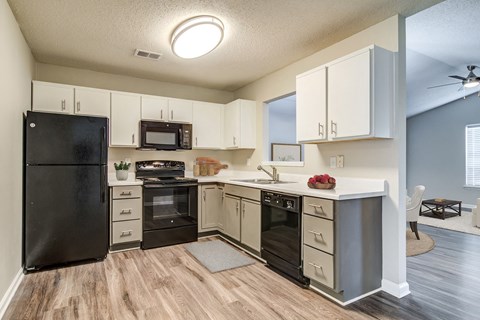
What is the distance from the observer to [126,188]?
3.36 m

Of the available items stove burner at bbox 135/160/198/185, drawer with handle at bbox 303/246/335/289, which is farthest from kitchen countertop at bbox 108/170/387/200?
drawer with handle at bbox 303/246/335/289

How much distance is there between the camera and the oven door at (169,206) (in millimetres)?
3461

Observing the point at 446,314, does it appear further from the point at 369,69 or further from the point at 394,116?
the point at 369,69

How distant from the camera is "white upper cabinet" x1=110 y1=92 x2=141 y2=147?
3.59 m

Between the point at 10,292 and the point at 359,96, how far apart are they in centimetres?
336

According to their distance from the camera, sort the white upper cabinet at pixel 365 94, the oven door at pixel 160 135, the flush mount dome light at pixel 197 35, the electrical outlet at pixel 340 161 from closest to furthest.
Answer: the white upper cabinet at pixel 365 94 → the flush mount dome light at pixel 197 35 → the electrical outlet at pixel 340 161 → the oven door at pixel 160 135

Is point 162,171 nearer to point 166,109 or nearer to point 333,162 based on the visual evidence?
point 166,109

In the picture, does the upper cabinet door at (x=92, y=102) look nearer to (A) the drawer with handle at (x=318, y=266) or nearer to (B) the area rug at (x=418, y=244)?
(A) the drawer with handle at (x=318, y=266)

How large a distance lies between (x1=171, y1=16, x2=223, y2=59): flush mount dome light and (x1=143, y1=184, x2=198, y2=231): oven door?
176cm

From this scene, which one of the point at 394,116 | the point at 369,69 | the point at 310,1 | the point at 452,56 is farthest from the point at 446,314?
the point at 452,56

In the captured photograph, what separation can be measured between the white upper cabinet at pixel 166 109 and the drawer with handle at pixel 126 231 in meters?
1.47

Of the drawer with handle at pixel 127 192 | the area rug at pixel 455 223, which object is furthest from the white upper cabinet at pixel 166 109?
the area rug at pixel 455 223

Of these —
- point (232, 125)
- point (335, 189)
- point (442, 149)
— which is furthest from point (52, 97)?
point (442, 149)

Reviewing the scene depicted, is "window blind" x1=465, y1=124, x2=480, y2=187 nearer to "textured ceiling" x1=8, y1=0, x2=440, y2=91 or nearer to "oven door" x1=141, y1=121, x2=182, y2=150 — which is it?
"textured ceiling" x1=8, y1=0, x2=440, y2=91
